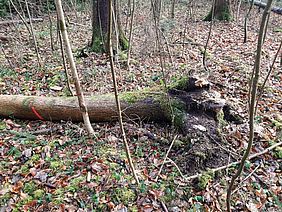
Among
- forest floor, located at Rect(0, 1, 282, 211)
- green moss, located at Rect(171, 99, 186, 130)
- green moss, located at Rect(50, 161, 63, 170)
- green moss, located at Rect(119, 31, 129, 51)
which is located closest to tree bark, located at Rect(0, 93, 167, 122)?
forest floor, located at Rect(0, 1, 282, 211)

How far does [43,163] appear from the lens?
3506mm

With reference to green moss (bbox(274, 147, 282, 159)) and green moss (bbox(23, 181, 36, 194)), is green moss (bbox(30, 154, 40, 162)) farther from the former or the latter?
green moss (bbox(274, 147, 282, 159))

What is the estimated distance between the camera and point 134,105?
4332 mm

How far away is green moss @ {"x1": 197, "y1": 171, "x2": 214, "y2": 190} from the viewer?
10.3 ft

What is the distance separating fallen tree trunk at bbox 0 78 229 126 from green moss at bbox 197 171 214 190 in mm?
934

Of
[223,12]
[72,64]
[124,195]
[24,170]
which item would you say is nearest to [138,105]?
[72,64]

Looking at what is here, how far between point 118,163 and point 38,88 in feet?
10.2

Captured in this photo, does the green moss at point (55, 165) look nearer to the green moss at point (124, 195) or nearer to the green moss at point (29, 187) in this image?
the green moss at point (29, 187)

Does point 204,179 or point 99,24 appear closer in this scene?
point 204,179

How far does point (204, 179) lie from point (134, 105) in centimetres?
172

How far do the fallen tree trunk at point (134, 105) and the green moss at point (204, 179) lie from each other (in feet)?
3.06

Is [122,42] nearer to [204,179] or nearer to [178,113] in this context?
[178,113]

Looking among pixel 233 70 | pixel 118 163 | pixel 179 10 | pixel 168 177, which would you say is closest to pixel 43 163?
pixel 118 163

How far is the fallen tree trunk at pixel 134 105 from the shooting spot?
13.1 feet
